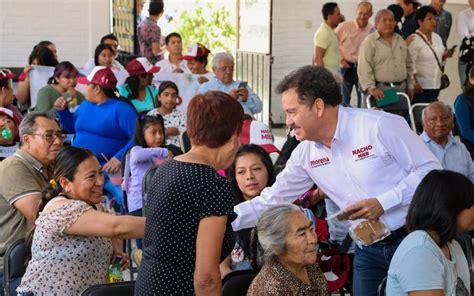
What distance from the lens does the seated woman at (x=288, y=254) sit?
434 cm

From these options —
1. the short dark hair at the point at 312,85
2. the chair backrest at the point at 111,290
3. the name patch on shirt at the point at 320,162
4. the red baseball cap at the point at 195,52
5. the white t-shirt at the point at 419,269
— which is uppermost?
the red baseball cap at the point at 195,52

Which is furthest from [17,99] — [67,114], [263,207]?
[263,207]

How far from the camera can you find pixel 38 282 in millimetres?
4477

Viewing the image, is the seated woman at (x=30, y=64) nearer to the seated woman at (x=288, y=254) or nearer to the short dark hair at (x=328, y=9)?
the short dark hair at (x=328, y=9)

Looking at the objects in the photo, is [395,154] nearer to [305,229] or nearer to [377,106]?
[305,229]

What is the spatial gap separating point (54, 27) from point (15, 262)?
36.9ft

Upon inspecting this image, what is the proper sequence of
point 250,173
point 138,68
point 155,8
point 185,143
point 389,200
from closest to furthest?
point 389,200
point 250,173
point 185,143
point 138,68
point 155,8

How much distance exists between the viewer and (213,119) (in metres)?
3.63

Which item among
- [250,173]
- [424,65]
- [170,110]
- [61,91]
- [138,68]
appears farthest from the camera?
[424,65]

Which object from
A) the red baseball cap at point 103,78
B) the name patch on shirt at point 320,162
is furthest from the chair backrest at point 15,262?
the red baseball cap at point 103,78

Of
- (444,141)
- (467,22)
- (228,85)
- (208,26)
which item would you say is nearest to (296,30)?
(208,26)

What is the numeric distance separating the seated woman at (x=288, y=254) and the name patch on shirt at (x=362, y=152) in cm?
38

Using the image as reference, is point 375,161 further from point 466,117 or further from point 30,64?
point 30,64

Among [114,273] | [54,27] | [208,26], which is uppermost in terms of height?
[208,26]
